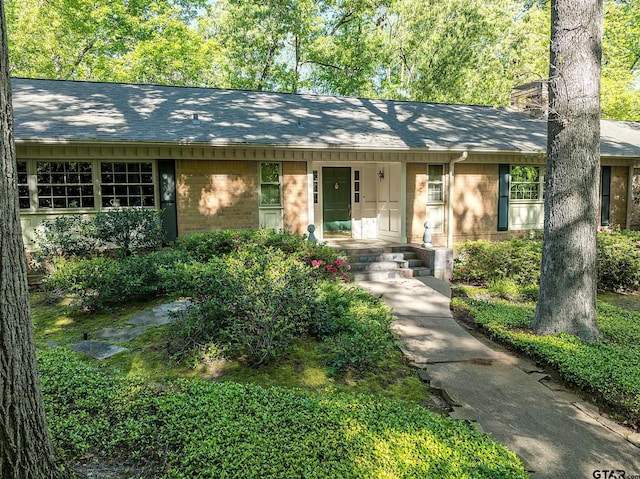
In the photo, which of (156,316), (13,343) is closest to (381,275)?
(156,316)

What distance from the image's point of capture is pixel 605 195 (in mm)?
12242

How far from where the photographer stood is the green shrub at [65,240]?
7.24 m

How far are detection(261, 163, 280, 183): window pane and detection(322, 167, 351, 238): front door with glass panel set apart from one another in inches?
79.6

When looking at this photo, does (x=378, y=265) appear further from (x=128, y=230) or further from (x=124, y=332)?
(x=124, y=332)

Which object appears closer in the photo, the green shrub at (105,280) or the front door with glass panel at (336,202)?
the green shrub at (105,280)

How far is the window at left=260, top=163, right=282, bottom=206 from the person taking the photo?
384 inches

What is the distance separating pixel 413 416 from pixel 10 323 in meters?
2.56

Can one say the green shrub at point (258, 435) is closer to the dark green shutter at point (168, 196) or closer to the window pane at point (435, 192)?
the dark green shutter at point (168, 196)

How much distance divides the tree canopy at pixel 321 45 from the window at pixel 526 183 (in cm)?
943

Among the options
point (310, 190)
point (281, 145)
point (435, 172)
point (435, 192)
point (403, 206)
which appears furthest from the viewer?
point (435, 192)

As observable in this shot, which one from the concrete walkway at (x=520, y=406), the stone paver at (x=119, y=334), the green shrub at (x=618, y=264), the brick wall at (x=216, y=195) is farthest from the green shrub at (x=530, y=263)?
the stone paver at (x=119, y=334)

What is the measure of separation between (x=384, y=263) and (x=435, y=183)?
10.2 feet

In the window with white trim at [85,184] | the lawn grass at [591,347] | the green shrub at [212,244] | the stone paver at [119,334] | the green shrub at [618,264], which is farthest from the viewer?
the window with white trim at [85,184]

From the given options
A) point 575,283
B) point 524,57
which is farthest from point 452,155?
point 524,57
